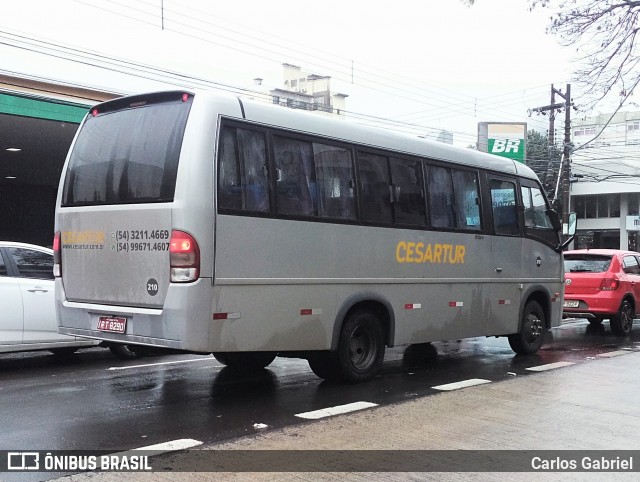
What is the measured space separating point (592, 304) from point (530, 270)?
383 centimetres

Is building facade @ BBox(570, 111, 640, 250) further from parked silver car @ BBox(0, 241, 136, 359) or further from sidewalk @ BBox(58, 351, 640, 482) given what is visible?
parked silver car @ BBox(0, 241, 136, 359)

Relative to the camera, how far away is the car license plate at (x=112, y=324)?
6328mm

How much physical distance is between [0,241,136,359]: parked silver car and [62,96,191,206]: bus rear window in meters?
2.12

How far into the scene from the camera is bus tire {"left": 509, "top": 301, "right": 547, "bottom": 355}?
10.4m

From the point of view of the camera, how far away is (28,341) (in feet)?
28.0

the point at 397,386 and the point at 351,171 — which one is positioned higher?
the point at 351,171

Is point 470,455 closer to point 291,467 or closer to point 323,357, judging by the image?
point 291,467

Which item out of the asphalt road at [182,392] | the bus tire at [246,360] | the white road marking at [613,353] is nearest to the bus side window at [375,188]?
the asphalt road at [182,392]

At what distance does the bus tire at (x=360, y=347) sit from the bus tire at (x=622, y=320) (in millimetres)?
7626

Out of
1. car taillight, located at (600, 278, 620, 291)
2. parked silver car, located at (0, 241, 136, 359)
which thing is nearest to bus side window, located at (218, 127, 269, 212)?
parked silver car, located at (0, 241, 136, 359)

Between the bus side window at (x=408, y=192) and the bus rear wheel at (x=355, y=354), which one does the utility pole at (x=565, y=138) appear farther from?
the bus rear wheel at (x=355, y=354)

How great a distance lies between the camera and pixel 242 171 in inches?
254

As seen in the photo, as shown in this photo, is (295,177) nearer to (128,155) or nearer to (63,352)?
(128,155)

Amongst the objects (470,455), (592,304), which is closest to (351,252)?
(470,455)
